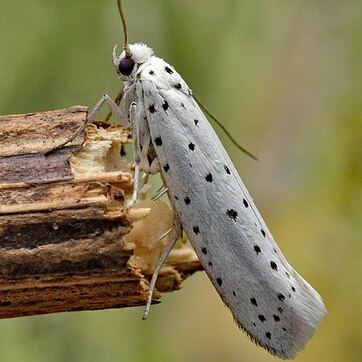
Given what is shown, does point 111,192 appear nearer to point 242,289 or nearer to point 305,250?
point 242,289

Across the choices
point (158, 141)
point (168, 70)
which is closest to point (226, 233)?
point (158, 141)

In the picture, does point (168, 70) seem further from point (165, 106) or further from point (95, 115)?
point (95, 115)

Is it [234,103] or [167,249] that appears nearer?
[167,249]

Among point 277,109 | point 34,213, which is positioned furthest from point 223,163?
point 277,109

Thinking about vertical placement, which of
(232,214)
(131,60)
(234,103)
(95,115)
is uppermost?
(131,60)

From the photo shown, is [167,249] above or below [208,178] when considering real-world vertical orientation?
below

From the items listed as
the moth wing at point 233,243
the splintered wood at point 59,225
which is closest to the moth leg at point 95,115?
the splintered wood at point 59,225

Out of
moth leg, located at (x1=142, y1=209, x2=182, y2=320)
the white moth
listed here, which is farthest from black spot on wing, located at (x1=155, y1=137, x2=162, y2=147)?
moth leg, located at (x1=142, y1=209, x2=182, y2=320)
